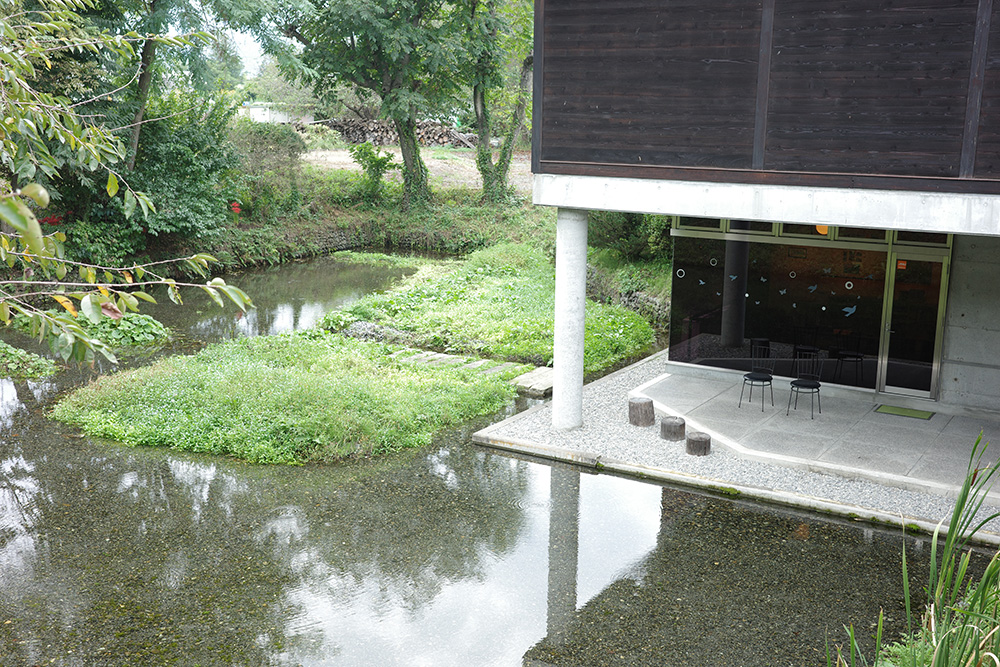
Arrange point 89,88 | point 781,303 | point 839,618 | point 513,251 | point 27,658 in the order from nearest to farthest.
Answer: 1. point 27,658
2. point 839,618
3. point 781,303
4. point 89,88
5. point 513,251

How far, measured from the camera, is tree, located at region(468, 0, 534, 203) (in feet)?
Result: 90.7

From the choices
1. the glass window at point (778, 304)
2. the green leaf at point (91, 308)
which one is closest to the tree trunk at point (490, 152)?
the glass window at point (778, 304)

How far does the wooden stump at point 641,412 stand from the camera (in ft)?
36.3

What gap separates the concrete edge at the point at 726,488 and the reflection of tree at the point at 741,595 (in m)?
0.26

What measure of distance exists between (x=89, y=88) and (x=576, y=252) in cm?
1312

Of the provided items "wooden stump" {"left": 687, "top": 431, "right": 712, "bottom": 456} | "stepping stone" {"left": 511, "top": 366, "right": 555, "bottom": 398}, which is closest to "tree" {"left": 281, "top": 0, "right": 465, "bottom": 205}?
"stepping stone" {"left": 511, "top": 366, "right": 555, "bottom": 398}

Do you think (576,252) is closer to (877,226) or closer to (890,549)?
(877,226)

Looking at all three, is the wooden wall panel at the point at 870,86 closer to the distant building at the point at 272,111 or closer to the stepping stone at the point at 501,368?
the stepping stone at the point at 501,368

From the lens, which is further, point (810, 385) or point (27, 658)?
point (810, 385)

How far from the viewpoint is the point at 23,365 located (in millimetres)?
13891

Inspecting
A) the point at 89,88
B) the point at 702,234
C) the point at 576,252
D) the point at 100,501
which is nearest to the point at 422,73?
the point at 89,88

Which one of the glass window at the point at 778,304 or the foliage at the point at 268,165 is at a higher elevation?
the foliage at the point at 268,165

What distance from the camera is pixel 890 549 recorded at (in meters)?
8.07

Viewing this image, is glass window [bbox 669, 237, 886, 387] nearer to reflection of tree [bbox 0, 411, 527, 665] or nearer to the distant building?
reflection of tree [bbox 0, 411, 527, 665]
